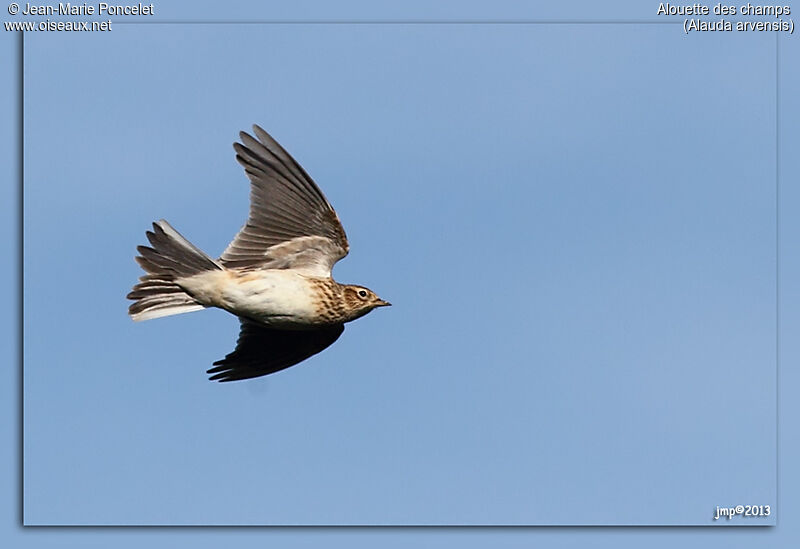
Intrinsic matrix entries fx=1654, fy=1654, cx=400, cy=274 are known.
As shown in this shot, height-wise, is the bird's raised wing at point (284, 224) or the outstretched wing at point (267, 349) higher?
the bird's raised wing at point (284, 224)

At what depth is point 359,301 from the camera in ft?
47.1

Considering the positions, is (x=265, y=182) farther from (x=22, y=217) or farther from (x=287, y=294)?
(x=22, y=217)

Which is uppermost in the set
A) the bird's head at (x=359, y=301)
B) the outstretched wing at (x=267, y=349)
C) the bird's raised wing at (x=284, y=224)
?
the bird's raised wing at (x=284, y=224)

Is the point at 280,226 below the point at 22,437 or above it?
above

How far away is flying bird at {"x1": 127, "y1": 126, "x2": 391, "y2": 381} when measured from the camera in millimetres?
13969

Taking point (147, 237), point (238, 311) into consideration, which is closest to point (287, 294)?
point (238, 311)

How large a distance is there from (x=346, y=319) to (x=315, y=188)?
1.17 metres

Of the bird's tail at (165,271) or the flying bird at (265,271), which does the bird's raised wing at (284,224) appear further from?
the bird's tail at (165,271)

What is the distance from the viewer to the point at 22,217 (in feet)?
50.0

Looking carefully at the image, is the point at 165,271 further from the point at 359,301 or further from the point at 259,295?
the point at 359,301

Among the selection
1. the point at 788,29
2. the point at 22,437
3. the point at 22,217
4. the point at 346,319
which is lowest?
the point at 22,437

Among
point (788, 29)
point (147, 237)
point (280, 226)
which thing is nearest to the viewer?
point (147, 237)

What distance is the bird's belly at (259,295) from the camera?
1399 cm

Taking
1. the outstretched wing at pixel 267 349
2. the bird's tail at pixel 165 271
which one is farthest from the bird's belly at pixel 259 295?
→ the outstretched wing at pixel 267 349
